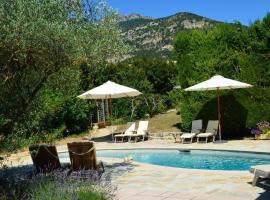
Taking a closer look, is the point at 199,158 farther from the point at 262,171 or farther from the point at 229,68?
the point at 262,171

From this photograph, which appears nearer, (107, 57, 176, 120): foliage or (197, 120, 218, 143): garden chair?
(197, 120, 218, 143): garden chair

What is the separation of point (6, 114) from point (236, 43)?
43.3ft

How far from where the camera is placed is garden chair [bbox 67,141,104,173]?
12.0m

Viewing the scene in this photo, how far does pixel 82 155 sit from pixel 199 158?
6358 mm

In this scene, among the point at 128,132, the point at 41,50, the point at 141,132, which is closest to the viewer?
the point at 41,50

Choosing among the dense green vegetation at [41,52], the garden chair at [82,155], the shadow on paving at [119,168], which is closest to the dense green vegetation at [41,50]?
the dense green vegetation at [41,52]

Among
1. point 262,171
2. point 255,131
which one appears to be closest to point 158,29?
point 255,131

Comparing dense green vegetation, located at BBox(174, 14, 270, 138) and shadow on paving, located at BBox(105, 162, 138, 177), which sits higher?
dense green vegetation, located at BBox(174, 14, 270, 138)

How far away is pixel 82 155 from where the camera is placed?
1205 cm

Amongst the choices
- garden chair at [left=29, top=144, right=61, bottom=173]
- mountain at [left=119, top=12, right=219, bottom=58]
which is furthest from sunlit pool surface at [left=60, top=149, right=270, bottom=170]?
mountain at [left=119, top=12, right=219, bottom=58]

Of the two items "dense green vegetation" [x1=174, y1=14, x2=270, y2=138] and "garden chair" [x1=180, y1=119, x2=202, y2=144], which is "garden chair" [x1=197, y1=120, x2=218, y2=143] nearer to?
"garden chair" [x1=180, y1=119, x2=202, y2=144]

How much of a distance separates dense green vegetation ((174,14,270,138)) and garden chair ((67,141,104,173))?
9.25 metres

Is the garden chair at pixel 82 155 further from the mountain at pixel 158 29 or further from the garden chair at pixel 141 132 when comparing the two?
the mountain at pixel 158 29

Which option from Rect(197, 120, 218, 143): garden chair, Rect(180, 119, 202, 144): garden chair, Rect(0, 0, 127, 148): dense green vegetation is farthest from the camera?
Rect(180, 119, 202, 144): garden chair
